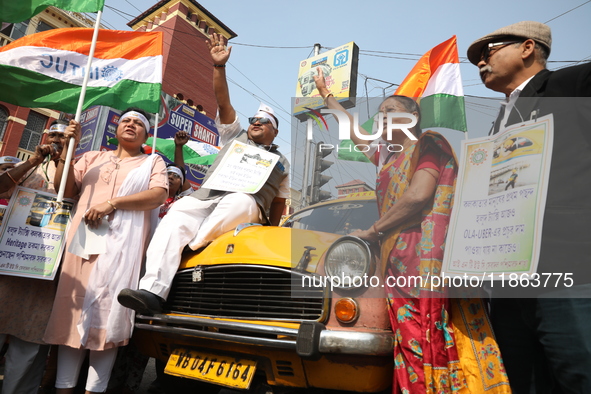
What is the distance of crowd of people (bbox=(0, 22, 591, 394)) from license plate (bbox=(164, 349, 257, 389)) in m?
0.37

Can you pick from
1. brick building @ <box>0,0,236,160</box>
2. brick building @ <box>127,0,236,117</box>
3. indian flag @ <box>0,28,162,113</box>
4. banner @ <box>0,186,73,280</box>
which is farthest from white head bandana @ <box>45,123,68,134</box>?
brick building @ <box>127,0,236,117</box>

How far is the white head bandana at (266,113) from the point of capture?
3605 millimetres

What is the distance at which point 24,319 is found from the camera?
2.72m

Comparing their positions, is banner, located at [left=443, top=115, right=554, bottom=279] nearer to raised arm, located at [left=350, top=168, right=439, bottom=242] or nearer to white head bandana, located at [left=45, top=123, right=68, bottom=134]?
raised arm, located at [left=350, top=168, right=439, bottom=242]

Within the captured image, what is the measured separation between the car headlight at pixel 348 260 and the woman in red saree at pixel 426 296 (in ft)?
0.36

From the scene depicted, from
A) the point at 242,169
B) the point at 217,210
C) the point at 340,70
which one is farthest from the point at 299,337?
the point at 340,70

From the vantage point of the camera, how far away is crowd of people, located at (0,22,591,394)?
62.8 inches

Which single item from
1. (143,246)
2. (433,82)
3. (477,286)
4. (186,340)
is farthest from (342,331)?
(433,82)

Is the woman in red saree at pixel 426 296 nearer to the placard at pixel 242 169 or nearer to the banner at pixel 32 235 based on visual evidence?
the placard at pixel 242 169

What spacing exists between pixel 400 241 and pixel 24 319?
2522mm

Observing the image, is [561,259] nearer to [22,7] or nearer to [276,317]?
[276,317]

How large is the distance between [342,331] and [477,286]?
694 mm

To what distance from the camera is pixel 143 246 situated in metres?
3.06

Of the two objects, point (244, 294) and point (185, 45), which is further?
point (185, 45)
